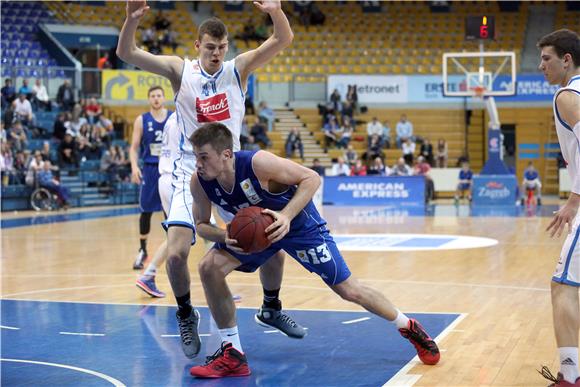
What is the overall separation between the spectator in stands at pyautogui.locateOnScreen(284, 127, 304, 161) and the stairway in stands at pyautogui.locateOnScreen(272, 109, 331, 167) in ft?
0.66

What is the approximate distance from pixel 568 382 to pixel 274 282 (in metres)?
2.22

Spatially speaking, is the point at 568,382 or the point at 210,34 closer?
the point at 568,382

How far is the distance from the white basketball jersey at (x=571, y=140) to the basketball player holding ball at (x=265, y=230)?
139cm

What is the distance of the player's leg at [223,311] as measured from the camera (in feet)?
17.5

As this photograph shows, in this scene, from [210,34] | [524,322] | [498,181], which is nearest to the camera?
[210,34]

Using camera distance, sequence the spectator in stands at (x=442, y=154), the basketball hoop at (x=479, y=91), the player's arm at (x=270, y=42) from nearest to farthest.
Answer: the player's arm at (x=270, y=42), the basketball hoop at (x=479, y=91), the spectator in stands at (x=442, y=154)

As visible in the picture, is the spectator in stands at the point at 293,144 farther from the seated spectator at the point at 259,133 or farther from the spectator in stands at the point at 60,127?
the spectator in stands at the point at 60,127

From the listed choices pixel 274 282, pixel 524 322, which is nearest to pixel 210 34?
pixel 274 282

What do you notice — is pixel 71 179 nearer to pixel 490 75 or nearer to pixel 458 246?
pixel 490 75

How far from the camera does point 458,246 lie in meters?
12.7

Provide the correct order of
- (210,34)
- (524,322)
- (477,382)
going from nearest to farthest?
(477,382) → (210,34) → (524,322)

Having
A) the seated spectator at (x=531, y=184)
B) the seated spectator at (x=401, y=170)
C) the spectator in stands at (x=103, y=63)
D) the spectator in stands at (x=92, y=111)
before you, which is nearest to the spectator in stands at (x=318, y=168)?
the seated spectator at (x=401, y=170)

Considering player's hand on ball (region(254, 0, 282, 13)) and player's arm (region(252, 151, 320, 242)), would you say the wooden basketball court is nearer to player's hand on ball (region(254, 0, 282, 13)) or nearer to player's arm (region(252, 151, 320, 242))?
player's arm (region(252, 151, 320, 242))

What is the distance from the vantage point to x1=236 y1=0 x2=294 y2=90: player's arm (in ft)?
18.3
